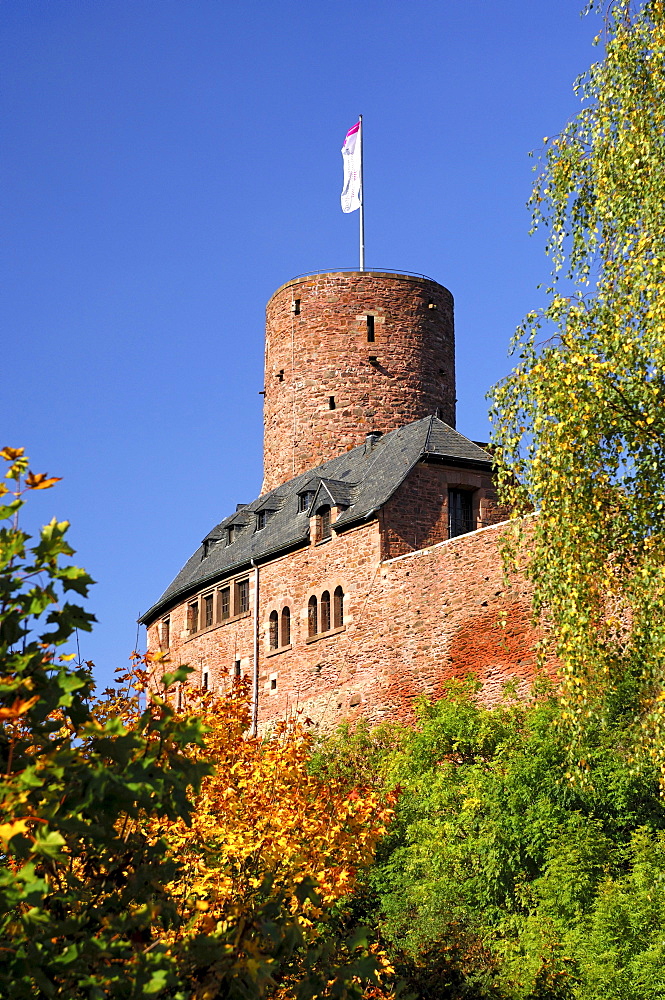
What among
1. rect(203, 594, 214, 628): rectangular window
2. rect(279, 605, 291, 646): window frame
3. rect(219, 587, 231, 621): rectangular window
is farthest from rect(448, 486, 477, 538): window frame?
rect(203, 594, 214, 628): rectangular window

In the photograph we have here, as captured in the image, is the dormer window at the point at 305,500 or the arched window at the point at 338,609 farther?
the dormer window at the point at 305,500

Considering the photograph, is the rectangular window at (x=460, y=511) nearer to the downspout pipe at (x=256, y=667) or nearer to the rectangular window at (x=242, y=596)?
the downspout pipe at (x=256, y=667)

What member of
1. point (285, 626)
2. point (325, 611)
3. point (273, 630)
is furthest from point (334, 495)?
point (273, 630)

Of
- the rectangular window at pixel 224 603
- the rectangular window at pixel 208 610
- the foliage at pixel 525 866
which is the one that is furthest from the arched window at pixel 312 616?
the foliage at pixel 525 866

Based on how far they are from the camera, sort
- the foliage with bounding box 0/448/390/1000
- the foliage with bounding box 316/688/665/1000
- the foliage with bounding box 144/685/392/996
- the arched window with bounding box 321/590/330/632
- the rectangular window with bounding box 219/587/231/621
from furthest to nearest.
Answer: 1. the rectangular window with bounding box 219/587/231/621
2. the arched window with bounding box 321/590/330/632
3. the foliage with bounding box 316/688/665/1000
4. the foliage with bounding box 144/685/392/996
5. the foliage with bounding box 0/448/390/1000

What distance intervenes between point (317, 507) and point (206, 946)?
26.7 metres

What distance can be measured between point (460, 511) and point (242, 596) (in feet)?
23.8

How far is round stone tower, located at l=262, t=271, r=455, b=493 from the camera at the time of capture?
40906 mm

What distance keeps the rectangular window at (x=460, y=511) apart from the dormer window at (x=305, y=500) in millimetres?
4350

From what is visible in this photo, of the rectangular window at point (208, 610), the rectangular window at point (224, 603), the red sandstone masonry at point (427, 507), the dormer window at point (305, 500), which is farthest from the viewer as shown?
the rectangular window at point (208, 610)

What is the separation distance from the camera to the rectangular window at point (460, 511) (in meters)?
32.6

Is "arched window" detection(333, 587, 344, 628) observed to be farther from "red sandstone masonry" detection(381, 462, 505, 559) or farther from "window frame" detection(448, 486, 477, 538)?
"window frame" detection(448, 486, 477, 538)

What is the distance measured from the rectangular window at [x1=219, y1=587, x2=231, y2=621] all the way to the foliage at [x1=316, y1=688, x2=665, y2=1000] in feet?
44.9

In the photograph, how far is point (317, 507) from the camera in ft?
110
